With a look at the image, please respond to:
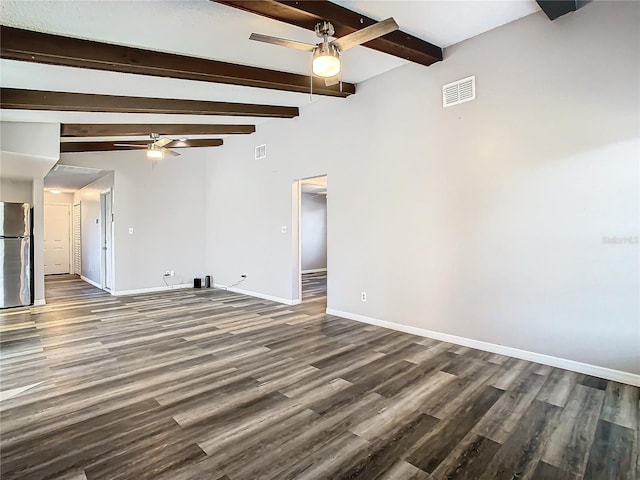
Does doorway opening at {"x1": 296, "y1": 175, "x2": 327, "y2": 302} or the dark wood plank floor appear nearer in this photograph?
the dark wood plank floor

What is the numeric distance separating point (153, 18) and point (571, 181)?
3888 millimetres

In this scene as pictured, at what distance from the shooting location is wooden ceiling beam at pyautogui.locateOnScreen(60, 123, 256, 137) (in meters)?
5.25

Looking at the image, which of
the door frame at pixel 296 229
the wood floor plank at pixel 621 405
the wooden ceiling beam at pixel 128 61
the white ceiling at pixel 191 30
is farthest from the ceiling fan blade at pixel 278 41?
the wood floor plank at pixel 621 405

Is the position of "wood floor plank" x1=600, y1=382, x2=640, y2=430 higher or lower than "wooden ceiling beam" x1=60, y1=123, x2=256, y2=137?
lower

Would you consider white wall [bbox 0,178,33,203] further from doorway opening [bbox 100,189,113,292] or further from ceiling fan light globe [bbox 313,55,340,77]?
ceiling fan light globe [bbox 313,55,340,77]

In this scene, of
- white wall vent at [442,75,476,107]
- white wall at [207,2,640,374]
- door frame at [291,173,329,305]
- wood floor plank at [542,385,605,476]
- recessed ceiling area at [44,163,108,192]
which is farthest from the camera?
recessed ceiling area at [44,163,108,192]

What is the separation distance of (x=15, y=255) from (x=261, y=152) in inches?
182

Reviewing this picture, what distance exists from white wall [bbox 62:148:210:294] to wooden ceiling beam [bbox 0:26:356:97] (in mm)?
4244

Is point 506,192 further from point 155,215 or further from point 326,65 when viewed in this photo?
point 155,215

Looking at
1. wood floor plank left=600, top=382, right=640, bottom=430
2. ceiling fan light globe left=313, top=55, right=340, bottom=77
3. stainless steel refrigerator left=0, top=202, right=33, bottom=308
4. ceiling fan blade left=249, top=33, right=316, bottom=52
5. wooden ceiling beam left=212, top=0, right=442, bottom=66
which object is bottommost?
wood floor plank left=600, top=382, right=640, bottom=430

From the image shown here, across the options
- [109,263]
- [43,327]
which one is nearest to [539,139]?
[43,327]

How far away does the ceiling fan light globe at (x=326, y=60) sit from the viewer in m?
2.74

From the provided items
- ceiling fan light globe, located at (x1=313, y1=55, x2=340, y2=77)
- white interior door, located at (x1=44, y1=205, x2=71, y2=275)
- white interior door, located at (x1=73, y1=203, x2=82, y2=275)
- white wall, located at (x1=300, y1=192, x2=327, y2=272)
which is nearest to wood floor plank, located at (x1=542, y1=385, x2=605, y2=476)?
ceiling fan light globe, located at (x1=313, y1=55, x2=340, y2=77)

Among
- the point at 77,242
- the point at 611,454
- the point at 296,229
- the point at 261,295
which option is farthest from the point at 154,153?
the point at 77,242
